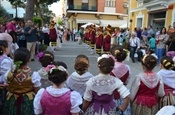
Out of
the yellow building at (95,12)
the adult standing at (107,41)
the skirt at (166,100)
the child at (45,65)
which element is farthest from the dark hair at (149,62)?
the yellow building at (95,12)

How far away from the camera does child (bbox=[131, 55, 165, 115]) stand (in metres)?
3.42

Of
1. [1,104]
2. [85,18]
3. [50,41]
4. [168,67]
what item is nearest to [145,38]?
[50,41]

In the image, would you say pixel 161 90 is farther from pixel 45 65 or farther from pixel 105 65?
pixel 45 65

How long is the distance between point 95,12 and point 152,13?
22584mm

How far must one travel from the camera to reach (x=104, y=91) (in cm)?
288

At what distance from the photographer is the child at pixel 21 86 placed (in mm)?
3188

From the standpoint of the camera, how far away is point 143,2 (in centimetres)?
1994

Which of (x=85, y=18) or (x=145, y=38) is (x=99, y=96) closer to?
(x=145, y=38)

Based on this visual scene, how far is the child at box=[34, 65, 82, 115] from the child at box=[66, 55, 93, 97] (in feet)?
2.47

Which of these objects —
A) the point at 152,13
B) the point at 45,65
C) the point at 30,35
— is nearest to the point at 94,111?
the point at 45,65

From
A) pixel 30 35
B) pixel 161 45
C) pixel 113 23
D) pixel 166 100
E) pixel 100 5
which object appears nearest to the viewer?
pixel 166 100

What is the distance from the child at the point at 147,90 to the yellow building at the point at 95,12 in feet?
122

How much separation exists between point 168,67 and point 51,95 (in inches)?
78.4

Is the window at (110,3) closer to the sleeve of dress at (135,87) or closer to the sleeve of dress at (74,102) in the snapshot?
the sleeve of dress at (135,87)
